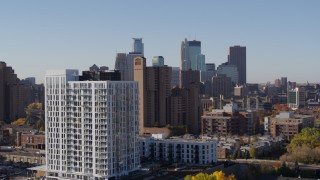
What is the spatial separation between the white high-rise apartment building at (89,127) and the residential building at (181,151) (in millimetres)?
9468

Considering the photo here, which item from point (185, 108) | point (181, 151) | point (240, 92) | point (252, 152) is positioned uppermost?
point (240, 92)

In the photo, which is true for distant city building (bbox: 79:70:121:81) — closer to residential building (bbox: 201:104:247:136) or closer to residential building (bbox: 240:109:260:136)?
residential building (bbox: 201:104:247:136)

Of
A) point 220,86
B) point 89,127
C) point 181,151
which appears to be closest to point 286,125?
point 181,151

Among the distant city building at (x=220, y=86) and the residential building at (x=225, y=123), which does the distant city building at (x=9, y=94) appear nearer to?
the residential building at (x=225, y=123)

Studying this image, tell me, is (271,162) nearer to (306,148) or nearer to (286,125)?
(306,148)

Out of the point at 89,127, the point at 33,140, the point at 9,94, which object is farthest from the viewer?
the point at 9,94

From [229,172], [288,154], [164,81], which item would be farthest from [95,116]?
[164,81]

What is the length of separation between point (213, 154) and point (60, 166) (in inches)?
633

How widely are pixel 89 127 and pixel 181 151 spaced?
14800 mm

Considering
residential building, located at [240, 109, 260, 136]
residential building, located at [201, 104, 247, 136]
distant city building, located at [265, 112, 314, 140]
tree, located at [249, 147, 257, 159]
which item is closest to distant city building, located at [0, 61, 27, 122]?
residential building, located at [201, 104, 247, 136]

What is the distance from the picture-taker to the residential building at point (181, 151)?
50.5 meters

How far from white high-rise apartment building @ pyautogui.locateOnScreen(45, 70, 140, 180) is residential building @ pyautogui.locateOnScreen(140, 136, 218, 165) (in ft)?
31.1

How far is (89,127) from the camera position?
40.1 m

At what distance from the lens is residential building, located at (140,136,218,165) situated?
50.5 metres
